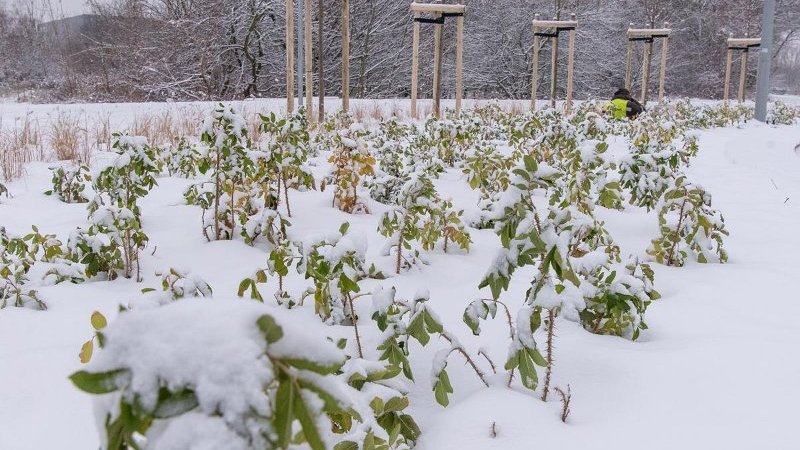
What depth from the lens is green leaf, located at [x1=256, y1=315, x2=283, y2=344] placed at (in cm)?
64

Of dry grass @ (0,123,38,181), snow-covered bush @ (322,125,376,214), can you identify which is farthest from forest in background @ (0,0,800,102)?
snow-covered bush @ (322,125,376,214)

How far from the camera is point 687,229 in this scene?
3.28 meters

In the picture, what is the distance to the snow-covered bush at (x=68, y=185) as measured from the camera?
4254 mm

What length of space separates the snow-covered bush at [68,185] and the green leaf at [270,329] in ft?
13.5

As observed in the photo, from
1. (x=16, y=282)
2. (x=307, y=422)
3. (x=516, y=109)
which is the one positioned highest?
(x=516, y=109)

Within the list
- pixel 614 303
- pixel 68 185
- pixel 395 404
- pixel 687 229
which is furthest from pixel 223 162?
pixel 687 229

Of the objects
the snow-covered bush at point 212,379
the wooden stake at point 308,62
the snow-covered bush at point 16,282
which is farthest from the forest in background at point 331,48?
the snow-covered bush at point 212,379

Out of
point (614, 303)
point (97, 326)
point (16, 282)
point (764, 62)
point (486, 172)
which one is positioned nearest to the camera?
point (97, 326)

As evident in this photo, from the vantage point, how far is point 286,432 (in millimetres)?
604

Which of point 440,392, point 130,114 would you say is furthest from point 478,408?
point 130,114

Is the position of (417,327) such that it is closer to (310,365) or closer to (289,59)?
(310,365)

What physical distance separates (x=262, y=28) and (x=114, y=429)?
70.6ft

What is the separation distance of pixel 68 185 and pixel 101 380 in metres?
4.25

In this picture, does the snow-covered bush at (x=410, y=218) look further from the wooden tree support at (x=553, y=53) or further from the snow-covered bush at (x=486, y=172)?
the wooden tree support at (x=553, y=53)
